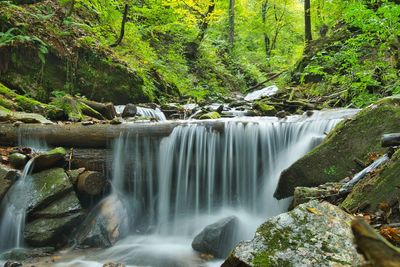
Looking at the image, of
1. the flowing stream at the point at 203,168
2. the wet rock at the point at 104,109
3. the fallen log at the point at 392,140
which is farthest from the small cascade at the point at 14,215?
the fallen log at the point at 392,140

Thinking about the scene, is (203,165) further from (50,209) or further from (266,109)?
(266,109)

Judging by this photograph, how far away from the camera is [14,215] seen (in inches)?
227

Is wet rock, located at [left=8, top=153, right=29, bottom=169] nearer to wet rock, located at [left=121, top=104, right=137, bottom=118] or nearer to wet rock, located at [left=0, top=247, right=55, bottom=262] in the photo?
wet rock, located at [left=0, top=247, right=55, bottom=262]

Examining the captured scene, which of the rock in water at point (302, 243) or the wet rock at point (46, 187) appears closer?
the rock in water at point (302, 243)

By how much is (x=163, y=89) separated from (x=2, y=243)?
31.9 ft

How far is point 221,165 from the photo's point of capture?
23.7 feet

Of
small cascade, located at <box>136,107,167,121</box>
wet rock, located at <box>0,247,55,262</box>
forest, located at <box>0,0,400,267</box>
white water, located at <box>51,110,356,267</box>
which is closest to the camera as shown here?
forest, located at <box>0,0,400,267</box>

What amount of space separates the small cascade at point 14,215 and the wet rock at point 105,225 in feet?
2.85

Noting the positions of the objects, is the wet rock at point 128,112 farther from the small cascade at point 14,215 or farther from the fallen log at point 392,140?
the fallen log at point 392,140

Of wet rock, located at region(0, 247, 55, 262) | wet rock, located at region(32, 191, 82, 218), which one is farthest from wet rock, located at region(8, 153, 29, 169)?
wet rock, located at region(0, 247, 55, 262)

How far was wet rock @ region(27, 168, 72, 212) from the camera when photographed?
5844 mm

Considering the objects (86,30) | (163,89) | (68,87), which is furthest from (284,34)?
(68,87)

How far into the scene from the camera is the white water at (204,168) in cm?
679

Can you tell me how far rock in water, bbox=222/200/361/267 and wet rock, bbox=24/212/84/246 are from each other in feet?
11.7
